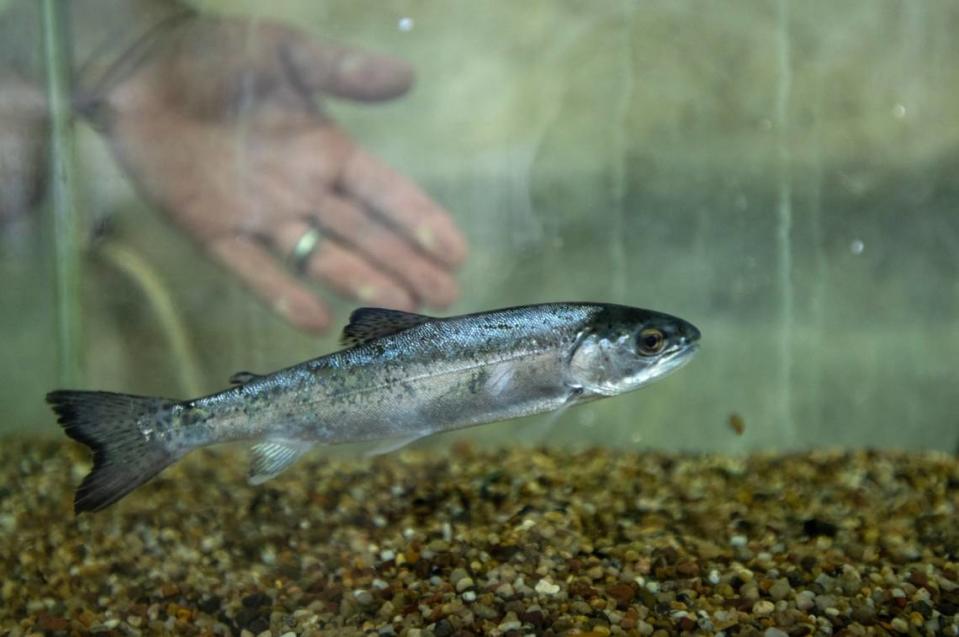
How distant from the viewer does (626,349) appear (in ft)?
11.0

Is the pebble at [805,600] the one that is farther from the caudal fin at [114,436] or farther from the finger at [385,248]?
the finger at [385,248]

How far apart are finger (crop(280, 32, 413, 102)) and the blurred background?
99 millimetres

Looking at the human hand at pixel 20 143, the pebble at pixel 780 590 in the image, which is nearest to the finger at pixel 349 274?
the human hand at pixel 20 143

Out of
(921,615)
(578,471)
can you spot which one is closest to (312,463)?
(578,471)

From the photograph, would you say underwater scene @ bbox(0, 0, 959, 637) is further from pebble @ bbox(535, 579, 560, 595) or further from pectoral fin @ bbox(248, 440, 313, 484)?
pectoral fin @ bbox(248, 440, 313, 484)

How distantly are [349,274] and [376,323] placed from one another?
268 centimetres

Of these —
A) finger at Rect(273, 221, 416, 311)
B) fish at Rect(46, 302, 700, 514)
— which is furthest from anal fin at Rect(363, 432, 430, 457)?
finger at Rect(273, 221, 416, 311)

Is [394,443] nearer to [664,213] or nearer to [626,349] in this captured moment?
[626,349]

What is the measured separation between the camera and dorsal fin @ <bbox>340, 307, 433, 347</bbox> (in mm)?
3188

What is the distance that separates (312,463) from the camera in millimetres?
6023

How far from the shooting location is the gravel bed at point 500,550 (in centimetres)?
314

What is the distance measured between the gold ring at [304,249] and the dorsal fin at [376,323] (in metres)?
2.93

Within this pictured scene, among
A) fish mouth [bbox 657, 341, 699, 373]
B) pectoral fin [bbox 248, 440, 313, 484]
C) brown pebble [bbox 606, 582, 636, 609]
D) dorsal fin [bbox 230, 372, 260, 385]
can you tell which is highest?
dorsal fin [bbox 230, 372, 260, 385]

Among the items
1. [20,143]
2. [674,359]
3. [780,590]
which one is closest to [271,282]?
[20,143]
